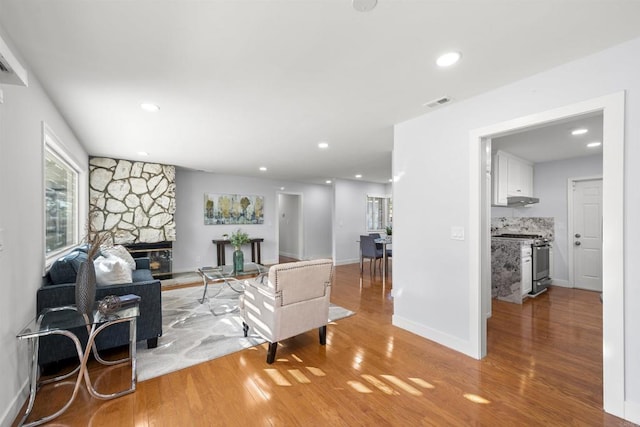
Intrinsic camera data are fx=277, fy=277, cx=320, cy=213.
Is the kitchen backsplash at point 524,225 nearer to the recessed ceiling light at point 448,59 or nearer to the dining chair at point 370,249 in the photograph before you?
the dining chair at point 370,249

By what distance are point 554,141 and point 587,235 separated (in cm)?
215

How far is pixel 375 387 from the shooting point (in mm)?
2074

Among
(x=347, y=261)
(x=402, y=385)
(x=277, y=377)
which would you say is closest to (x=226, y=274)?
(x=277, y=377)

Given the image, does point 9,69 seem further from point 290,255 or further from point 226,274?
point 290,255

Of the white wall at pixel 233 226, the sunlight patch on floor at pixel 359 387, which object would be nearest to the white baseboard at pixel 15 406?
the sunlight patch on floor at pixel 359 387

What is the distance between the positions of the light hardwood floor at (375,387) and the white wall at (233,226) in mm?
4290

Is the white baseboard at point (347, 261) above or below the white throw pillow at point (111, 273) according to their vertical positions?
below

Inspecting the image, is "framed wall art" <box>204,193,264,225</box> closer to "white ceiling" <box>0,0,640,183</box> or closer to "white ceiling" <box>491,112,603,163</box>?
"white ceiling" <box>0,0,640,183</box>

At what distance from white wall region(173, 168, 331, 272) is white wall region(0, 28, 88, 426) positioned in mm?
4092

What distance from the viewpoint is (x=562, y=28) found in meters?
1.58

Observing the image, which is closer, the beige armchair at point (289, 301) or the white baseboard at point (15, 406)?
the white baseboard at point (15, 406)

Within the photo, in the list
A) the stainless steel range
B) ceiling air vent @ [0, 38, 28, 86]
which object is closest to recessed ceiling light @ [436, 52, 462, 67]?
ceiling air vent @ [0, 38, 28, 86]

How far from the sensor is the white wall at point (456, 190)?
66.6 inches

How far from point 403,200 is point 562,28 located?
1.85 m
